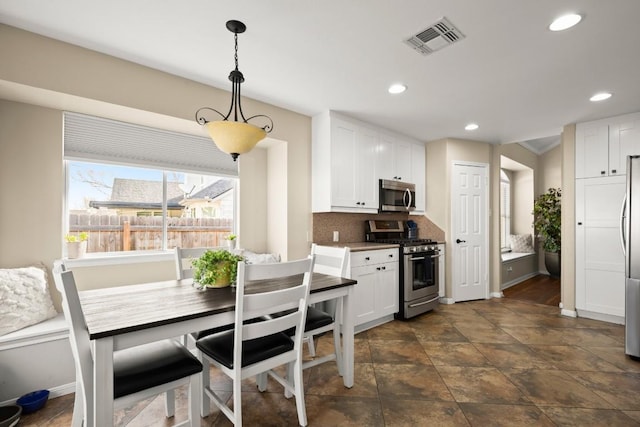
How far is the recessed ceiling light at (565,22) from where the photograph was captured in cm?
187

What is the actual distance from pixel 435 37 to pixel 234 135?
4.99 ft

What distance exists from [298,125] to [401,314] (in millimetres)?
2607

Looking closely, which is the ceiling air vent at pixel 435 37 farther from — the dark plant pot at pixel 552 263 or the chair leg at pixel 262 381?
the dark plant pot at pixel 552 263

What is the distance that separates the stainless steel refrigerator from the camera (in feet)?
8.89

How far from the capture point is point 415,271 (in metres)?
3.91

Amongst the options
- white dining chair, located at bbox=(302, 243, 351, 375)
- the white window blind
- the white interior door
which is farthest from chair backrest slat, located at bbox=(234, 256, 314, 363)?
the white interior door

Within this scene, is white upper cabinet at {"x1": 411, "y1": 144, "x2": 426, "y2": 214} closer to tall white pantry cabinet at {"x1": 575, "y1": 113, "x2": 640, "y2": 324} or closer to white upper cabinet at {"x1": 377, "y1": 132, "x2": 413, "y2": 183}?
white upper cabinet at {"x1": 377, "y1": 132, "x2": 413, "y2": 183}

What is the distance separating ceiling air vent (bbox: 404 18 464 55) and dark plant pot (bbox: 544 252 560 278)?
5.76m

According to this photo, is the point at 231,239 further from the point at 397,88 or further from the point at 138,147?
the point at 397,88

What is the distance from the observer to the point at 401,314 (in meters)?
3.79

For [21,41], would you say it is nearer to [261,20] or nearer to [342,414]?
[261,20]

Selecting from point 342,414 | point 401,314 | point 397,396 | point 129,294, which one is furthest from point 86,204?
point 401,314

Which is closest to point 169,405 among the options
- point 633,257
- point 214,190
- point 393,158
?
point 214,190

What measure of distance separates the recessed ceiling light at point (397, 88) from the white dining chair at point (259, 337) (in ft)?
6.47
